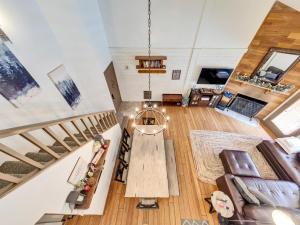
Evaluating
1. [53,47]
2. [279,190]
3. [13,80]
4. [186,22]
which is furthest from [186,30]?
[279,190]

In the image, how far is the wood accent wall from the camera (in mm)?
3365

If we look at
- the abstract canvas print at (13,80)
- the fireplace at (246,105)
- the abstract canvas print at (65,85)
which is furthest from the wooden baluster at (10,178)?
the fireplace at (246,105)

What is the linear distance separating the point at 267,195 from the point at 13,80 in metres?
4.97

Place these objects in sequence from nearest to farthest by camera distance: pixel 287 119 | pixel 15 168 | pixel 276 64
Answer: pixel 15 168 → pixel 276 64 → pixel 287 119

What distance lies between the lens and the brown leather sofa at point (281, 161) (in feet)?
10.3

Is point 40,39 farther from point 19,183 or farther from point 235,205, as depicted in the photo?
point 235,205

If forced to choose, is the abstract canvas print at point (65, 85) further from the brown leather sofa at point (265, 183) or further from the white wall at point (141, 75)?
the brown leather sofa at point (265, 183)

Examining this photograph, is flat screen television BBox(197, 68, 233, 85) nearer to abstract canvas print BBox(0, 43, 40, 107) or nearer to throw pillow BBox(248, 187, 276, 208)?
throw pillow BBox(248, 187, 276, 208)

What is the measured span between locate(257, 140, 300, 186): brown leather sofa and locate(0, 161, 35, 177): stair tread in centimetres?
495

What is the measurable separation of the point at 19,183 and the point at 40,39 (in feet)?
8.34

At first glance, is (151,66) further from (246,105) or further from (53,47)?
(246,105)

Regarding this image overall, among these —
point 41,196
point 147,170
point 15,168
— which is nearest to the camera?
point 41,196

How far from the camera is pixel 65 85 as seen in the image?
3.06m

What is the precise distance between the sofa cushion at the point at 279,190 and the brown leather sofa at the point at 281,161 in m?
0.26
